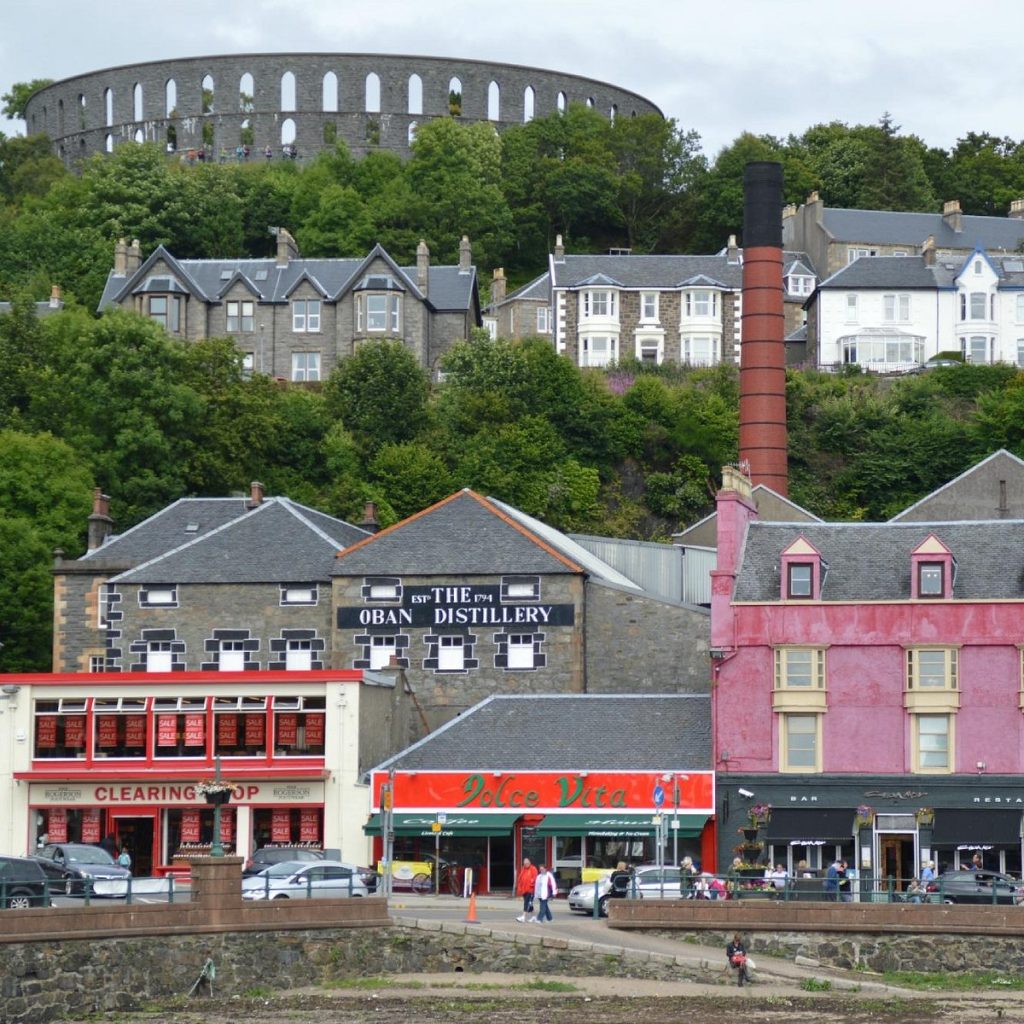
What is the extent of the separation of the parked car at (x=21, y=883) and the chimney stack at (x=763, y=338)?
39921 millimetres

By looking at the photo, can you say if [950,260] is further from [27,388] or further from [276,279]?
[27,388]

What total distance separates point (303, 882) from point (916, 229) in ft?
266

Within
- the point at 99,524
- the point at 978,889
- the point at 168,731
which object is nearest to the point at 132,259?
the point at 99,524

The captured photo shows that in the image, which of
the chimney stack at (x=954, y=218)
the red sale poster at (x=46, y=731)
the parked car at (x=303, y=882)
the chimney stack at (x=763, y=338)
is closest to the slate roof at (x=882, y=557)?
the parked car at (x=303, y=882)

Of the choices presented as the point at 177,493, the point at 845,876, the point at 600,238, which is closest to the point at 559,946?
the point at 845,876

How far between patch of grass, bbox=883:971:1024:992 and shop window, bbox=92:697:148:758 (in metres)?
22.8

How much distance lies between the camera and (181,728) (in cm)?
6188

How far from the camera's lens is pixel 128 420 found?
288 ft

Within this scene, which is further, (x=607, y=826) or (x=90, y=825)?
(x=90, y=825)

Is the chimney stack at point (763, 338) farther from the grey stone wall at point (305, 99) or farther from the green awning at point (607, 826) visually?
the grey stone wall at point (305, 99)

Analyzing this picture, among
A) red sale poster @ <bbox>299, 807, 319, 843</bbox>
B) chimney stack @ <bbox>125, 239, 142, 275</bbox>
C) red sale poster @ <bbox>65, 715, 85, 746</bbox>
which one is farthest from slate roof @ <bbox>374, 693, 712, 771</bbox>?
chimney stack @ <bbox>125, 239, 142, 275</bbox>

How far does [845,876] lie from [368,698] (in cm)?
1452

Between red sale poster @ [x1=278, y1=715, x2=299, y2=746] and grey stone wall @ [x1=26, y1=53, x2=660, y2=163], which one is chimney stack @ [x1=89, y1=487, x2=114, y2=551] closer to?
red sale poster @ [x1=278, y1=715, x2=299, y2=746]

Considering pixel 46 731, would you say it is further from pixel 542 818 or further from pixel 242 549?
pixel 542 818
